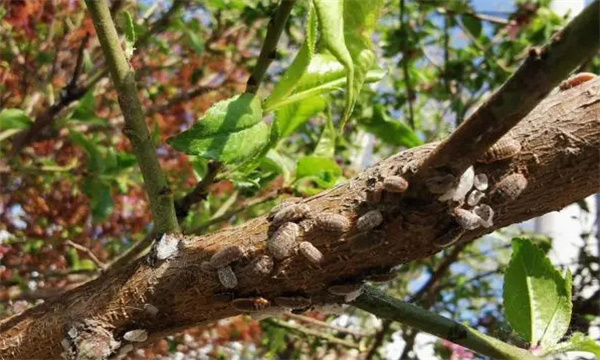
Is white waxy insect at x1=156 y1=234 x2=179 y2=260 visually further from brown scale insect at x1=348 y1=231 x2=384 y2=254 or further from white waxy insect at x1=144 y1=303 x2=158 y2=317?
brown scale insect at x1=348 y1=231 x2=384 y2=254

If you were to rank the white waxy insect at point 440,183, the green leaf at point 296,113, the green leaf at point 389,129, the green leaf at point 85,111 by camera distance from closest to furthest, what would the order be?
the white waxy insect at point 440,183 < the green leaf at point 296,113 < the green leaf at point 389,129 < the green leaf at point 85,111

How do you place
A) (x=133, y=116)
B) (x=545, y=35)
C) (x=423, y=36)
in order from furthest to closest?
(x=423, y=36)
(x=545, y=35)
(x=133, y=116)

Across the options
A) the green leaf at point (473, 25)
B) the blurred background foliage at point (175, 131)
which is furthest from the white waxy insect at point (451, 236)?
the green leaf at point (473, 25)

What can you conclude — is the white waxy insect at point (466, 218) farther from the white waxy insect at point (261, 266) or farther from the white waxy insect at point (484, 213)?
the white waxy insect at point (261, 266)

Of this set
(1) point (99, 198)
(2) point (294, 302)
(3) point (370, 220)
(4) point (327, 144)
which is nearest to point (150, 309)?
(2) point (294, 302)

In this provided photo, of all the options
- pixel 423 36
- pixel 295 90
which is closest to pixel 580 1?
pixel 423 36

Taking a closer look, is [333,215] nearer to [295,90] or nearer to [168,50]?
[295,90]

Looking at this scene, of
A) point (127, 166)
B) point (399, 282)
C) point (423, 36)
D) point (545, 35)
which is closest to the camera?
point (127, 166)
